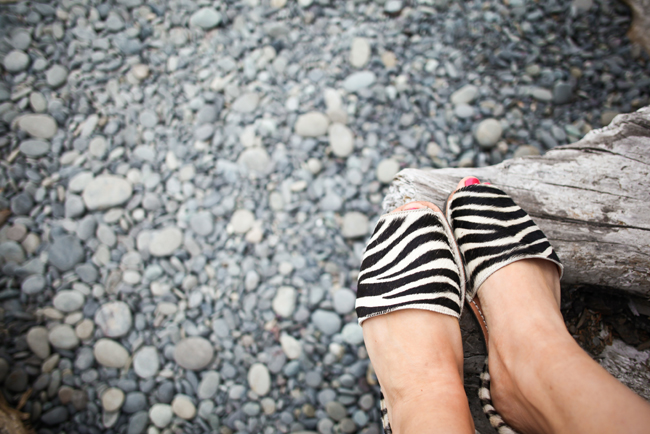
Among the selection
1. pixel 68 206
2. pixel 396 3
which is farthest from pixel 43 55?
pixel 396 3

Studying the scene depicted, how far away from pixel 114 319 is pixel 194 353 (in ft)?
1.75

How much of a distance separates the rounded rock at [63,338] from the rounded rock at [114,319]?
0.15m

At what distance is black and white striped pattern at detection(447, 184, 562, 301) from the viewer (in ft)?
4.06

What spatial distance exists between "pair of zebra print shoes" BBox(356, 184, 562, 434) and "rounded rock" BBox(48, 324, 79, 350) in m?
1.72

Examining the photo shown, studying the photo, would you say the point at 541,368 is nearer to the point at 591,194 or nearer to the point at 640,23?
the point at 591,194

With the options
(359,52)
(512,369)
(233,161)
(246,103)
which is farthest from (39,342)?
(359,52)

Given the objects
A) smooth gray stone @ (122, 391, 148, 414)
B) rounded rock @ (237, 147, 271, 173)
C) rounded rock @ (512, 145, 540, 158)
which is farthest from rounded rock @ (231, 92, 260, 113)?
smooth gray stone @ (122, 391, 148, 414)

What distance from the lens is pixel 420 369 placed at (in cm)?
Result: 114

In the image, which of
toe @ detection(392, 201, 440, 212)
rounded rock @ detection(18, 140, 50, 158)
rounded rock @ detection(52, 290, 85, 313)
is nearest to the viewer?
toe @ detection(392, 201, 440, 212)

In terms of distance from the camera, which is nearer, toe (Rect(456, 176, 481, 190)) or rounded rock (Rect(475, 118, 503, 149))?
toe (Rect(456, 176, 481, 190))

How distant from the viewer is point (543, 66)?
2203 mm

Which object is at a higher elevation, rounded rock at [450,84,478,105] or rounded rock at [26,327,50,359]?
rounded rock at [450,84,478,105]

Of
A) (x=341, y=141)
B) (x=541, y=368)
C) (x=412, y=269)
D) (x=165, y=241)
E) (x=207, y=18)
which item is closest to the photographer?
(x=541, y=368)

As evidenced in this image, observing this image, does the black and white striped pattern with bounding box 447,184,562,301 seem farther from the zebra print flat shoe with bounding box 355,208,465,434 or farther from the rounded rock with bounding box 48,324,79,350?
the rounded rock with bounding box 48,324,79,350
